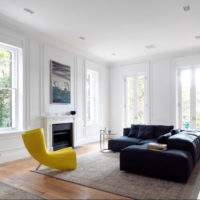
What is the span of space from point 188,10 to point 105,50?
3.15m

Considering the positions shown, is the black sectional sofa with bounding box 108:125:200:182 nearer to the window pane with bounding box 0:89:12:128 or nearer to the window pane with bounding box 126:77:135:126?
the window pane with bounding box 0:89:12:128

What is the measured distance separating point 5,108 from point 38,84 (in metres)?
1.03

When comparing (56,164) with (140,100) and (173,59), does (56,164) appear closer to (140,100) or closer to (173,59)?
(140,100)

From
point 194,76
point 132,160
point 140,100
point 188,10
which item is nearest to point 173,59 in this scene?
point 194,76

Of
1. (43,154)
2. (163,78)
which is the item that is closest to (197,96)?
(163,78)

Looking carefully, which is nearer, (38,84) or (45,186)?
(45,186)

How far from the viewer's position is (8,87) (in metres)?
4.65

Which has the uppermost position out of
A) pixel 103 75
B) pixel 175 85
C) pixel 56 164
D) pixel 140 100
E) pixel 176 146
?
pixel 103 75

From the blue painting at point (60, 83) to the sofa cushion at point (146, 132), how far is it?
2.32 m

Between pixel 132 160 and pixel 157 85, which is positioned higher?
pixel 157 85

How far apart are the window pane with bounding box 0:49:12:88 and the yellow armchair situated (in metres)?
1.75

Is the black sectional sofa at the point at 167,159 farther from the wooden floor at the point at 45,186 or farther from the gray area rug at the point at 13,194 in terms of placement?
the gray area rug at the point at 13,194

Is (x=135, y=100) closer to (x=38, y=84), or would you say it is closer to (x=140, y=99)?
(x=140, y=99)

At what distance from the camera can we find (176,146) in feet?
11.6
